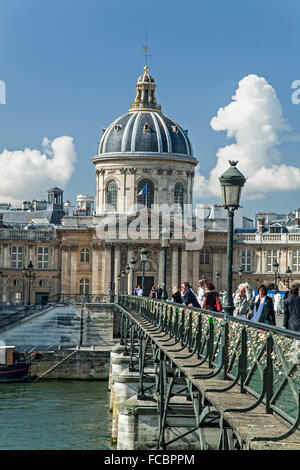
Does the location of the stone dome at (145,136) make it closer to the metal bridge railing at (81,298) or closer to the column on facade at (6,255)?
the column on facade at (6,255)

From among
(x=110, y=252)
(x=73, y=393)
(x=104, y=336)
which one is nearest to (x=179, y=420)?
(x=73, y=393)

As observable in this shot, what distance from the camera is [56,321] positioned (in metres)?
61.2

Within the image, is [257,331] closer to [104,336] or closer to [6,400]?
[6,400]

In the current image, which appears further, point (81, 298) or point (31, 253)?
point (31, 253)

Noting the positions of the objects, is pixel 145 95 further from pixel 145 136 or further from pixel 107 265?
pixel 107 265

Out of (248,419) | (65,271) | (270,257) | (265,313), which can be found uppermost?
(270,257)

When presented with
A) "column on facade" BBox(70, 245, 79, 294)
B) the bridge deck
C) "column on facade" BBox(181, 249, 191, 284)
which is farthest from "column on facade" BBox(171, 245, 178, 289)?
the bridge deck

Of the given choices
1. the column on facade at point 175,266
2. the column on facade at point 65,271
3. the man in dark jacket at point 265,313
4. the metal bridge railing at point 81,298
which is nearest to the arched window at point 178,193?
the column on facade at point 175,266

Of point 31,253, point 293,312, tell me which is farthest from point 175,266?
point 293,312

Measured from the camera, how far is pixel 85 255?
75312mm

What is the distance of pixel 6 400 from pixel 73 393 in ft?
14.9

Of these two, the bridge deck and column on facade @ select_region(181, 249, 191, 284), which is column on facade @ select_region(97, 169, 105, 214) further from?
the bridge deck

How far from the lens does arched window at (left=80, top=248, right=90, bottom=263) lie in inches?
2960

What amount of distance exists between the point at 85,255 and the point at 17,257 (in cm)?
585
